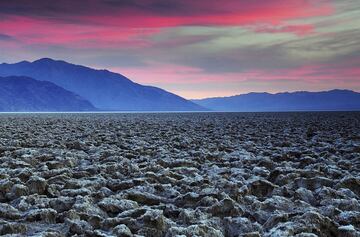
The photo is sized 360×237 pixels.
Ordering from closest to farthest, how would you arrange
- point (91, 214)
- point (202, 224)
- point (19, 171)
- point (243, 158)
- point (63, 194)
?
point (202, 224) → point (91, 214) → point (63, 194) → point (19, 171) → point (243, 158)

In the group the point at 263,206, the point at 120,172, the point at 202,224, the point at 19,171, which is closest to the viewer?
the point at 202,224

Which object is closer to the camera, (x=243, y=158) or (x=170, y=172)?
(x=170, y=172)

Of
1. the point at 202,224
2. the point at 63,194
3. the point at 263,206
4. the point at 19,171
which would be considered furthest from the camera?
the point at 19,171

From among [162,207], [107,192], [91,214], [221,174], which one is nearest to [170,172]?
[221,174]

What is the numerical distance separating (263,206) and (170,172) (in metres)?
3.02

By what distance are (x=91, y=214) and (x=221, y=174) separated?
3.99 m

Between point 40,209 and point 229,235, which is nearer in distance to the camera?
point 229,235

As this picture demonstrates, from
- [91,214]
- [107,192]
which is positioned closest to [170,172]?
[107,192]

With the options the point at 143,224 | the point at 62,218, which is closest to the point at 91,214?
the point at 62,218

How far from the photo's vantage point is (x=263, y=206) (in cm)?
637

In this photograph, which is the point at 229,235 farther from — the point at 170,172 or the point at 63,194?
the point at 170,172

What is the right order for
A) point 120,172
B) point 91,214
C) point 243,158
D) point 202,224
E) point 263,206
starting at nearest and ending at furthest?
point 202,224
point 91,214
point 263,206
point 120,172
point 243,158

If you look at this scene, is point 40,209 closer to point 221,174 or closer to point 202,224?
point 202,224

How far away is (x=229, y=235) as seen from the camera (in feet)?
17.4
